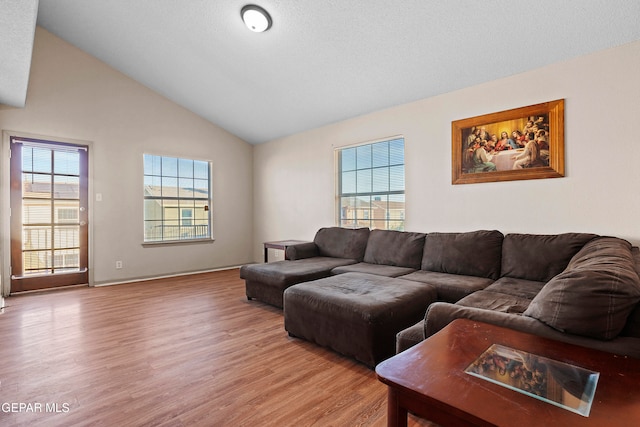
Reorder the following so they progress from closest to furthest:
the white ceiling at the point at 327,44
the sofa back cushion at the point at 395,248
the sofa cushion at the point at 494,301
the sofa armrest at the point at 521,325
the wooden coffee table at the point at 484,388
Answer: the wooden coffee table at the point at 484,388
the sofa armrest at the point at 521,325
the sofa cushion at the point at 494,301
the white ceiling at the point at 327,44
the sofa back cushion at the point at 395,248

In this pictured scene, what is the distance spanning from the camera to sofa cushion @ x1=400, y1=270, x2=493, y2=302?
8.54 ft

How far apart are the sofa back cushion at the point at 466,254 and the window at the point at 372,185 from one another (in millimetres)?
817

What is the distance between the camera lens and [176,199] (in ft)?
17.7

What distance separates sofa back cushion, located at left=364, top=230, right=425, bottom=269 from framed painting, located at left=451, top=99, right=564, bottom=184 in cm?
81

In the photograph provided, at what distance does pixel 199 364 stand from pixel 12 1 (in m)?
2.92

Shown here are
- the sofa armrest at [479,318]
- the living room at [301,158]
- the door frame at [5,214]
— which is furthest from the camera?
the door frame at [5,214]

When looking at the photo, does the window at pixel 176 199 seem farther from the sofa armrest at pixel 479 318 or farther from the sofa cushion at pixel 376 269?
the sofa armrest at pixel 479 318

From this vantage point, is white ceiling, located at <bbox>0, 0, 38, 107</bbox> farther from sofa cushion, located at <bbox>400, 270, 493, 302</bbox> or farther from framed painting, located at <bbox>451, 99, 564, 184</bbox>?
framed painting, located at <bbox>451, 99, 564, 184</bbox>

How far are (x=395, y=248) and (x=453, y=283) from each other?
101 centimetres

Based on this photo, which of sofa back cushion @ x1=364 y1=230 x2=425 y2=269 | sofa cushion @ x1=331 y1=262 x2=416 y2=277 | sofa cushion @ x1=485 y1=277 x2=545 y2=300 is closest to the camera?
sofa cushion @ x1=485 y1=277 x2=545 y2=300

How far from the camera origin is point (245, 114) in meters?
5.11

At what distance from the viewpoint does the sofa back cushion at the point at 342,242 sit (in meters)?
4.09

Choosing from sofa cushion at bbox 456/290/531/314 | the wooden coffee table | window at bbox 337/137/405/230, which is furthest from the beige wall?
the wooden coffee table

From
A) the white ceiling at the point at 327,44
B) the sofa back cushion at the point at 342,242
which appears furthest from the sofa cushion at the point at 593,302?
the sofa back cushion at the point at 342,242
